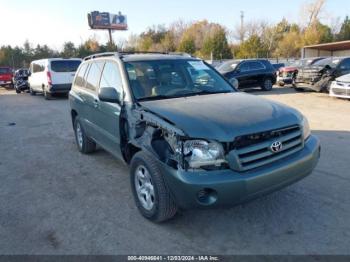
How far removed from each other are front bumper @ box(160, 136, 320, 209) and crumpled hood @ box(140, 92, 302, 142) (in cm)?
35

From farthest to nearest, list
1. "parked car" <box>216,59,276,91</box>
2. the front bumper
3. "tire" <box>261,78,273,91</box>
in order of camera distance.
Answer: "tire" <box>261,78,273,91</box> < "parked car" <box>216,59,276,91</box> < the front bumper

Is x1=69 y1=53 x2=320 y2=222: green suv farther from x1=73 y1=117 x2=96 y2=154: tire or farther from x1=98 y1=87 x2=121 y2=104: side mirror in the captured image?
x1=73 y1=117 x2=96 y2=154: tire

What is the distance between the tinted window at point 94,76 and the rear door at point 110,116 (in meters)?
0.21

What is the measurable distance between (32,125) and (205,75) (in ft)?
22.2

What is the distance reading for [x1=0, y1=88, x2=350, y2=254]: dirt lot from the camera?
2.99 m

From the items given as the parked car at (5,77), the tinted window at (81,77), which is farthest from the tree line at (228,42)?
the tinted window at (81,77)

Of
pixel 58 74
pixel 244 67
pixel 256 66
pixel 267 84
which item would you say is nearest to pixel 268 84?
pixel 267 84

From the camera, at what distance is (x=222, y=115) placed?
3.13 metres

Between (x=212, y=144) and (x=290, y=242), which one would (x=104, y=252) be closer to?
(x=212, y=144)

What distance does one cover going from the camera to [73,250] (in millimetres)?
3000

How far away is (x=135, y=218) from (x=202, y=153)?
4.19 ft

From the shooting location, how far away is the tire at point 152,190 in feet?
10.1

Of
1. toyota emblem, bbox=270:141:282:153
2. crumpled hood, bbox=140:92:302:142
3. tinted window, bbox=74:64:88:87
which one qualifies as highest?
tinted window, bbox=74:64:88:87

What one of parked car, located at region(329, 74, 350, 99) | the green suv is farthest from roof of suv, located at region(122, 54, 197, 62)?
parked car, located at region(329, 74, 350, 99)
